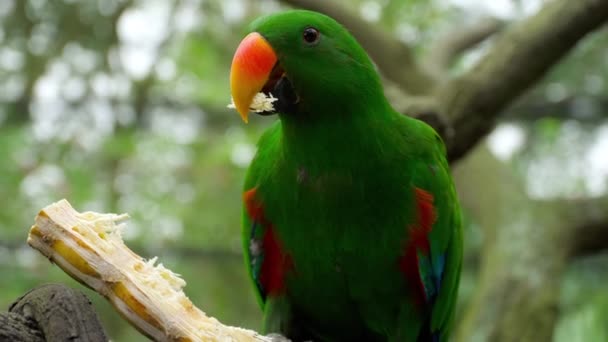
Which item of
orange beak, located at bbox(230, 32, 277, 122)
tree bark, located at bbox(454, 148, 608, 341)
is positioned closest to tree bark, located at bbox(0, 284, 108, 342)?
orange beak, located at bbox(230, 32, 277, 122)

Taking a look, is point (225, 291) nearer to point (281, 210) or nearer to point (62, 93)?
point (62, 93)

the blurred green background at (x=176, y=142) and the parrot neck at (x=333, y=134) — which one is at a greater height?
the parrot neck at (x=333, y=134)

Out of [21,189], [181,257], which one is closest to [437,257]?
[181,257]

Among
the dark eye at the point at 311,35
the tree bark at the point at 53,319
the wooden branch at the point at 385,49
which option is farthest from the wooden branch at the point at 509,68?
the tree bark at the point at 53,319

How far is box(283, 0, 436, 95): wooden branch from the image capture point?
11.6 feet

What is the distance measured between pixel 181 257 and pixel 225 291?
1.25 feet

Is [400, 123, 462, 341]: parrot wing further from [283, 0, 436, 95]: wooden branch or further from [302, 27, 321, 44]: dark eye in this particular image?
[283, 0, 436, 95]: wooden branch

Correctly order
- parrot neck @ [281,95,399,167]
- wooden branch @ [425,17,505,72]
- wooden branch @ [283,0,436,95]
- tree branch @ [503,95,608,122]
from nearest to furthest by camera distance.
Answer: parrot neck @ [281,95,399,167]
wooden branch @ [283,0,436,95]
tree branch @ [503,95,608,122]
wooden branch @ [425,17,505,72]

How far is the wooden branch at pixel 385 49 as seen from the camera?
3.53 meters

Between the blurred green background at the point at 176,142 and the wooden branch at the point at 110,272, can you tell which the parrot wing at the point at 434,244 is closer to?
the wooden branch at the point at 110,272

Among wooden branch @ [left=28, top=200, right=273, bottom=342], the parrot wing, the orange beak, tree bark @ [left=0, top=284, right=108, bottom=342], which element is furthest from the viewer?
the parrot wing

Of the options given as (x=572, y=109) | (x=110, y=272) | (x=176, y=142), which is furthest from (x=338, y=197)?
(x=176, y=142)

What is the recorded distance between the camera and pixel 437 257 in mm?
2105

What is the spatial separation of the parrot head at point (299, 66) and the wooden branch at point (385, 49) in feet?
5.35
